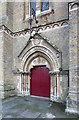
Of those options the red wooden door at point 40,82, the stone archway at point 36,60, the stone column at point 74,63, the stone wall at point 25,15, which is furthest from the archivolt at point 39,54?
the stone wall at point 25,15

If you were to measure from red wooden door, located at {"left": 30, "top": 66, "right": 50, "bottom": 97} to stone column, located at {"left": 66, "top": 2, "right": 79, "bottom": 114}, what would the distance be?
84.6 inches

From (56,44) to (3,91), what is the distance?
434cm

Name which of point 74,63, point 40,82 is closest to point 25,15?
point 40,82

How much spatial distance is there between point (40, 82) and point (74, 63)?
9.64 feet

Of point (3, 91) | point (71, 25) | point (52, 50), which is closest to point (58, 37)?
point (52, 50)

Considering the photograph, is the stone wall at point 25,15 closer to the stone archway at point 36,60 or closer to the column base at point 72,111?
the stone archway at point 36,60

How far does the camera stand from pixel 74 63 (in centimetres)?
396

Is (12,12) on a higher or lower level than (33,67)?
higher

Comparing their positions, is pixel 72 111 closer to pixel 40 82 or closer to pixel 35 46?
pixel 40 82

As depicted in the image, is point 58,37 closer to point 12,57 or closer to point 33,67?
point 33,67

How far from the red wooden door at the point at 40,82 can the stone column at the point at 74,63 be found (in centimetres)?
215

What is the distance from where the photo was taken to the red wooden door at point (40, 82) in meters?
5.92

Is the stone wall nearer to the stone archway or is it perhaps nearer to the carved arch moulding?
the carved arch moulding

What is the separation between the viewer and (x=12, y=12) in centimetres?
711
